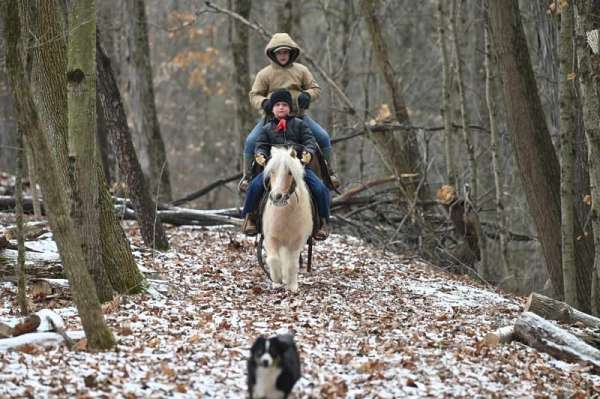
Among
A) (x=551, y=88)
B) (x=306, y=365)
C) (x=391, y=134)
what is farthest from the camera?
(x=391, y=134)

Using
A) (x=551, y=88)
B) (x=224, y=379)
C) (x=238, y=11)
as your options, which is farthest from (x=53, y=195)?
(x=238, y=11)

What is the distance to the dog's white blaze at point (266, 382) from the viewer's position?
6188 millimetres

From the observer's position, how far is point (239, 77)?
20.7m

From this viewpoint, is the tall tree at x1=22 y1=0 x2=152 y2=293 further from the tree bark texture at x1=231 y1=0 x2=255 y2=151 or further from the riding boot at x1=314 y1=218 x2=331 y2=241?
the tree bark texture at x1=231 y1=0 x2=255 y2=151

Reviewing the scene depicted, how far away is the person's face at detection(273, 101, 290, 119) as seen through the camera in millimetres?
11797

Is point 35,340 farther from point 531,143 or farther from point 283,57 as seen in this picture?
point 531,143

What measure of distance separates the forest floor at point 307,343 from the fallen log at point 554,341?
0.38 feet

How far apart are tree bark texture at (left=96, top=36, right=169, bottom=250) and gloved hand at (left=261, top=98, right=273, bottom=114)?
83.1 inches

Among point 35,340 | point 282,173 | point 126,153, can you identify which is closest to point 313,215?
point 282,173

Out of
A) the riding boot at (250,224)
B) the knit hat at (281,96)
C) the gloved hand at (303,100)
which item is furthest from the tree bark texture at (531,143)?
the riding boot at (250,224)

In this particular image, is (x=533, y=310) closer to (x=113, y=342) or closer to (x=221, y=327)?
(x=221, y=327)

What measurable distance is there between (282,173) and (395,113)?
25.1 ft

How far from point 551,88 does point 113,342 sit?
9.12 meters

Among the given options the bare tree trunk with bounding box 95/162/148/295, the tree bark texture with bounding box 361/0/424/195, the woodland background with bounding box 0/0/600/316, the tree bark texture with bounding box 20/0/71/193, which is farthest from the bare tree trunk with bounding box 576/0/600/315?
the tree bark texture with bounding box 361/0/424/195
